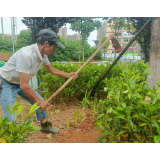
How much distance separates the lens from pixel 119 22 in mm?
6660

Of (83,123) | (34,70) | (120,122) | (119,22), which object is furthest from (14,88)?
(119,22)

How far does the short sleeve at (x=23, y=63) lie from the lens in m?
1.89

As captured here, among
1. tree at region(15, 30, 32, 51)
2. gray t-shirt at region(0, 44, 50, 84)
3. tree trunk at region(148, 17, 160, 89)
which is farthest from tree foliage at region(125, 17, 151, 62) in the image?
gray t-shirt at region(0, 44, 50, 84)

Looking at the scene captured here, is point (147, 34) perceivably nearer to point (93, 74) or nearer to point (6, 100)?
point (93, 74)

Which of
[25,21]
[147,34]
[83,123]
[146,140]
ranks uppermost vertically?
[25,21]

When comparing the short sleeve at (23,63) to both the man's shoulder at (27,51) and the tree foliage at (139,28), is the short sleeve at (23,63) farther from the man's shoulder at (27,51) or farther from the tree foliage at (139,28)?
the tree foliage at (139,28)

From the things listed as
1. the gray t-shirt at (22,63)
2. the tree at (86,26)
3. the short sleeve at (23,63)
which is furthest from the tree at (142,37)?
the short sleeve at (23,63)

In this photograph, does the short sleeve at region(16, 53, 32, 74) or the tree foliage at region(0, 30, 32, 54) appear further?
the tree foliage at region(0, 30, 32, 54)

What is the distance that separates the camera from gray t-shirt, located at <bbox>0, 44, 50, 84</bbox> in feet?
6.25

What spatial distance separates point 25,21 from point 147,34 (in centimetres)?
405

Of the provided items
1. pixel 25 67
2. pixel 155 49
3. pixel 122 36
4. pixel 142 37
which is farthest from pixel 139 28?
pixel 25 67

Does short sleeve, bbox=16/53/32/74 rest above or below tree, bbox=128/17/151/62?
below

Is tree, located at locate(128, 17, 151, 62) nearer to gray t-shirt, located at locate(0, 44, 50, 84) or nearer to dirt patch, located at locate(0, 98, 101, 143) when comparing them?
dirt patch, located at locate(0, 98, 101, 143)

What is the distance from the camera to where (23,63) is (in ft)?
6.24
